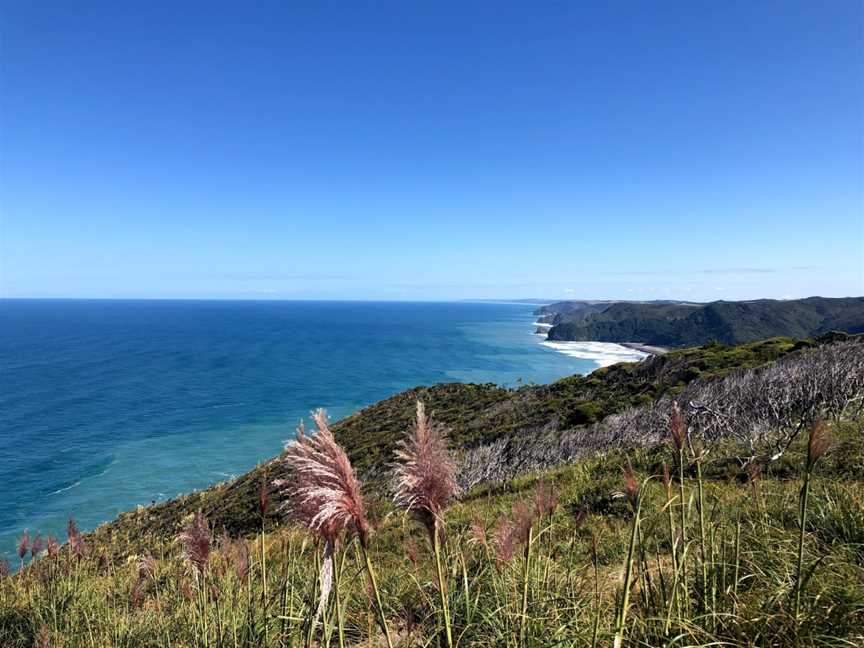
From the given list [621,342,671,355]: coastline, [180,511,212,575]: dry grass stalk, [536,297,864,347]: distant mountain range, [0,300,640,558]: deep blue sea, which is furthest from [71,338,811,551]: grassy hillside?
[621,342,671,355]: coastline

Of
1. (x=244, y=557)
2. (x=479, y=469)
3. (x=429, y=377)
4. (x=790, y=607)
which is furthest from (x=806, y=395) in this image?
(x=429, y=377)

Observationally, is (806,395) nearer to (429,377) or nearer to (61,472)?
(61,472)

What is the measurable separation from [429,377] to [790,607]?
279 feet

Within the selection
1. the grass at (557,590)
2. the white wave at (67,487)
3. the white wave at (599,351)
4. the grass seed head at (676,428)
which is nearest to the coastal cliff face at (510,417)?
the white wave at (67,487)

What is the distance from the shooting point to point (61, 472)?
1526 inches

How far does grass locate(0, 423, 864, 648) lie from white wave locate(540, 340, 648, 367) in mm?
98329

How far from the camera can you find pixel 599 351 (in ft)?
413

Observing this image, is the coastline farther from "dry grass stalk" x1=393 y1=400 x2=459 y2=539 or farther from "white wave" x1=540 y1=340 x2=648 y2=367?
"dry grass stalk" x1=393 y1=400 x2=459 y2=539

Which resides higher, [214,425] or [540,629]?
[540,629]

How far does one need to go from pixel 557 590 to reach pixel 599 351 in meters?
131

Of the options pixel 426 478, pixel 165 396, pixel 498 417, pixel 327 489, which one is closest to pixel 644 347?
pixel 498 417

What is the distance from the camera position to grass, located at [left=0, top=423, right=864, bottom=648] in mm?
2291

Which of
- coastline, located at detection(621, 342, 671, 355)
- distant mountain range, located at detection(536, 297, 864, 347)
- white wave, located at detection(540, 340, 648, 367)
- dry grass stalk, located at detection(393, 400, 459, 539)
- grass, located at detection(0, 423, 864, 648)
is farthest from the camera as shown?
coastline, located at detection(621, 342, 671, 355)

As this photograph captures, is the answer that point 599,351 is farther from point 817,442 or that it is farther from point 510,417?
point 817,442
